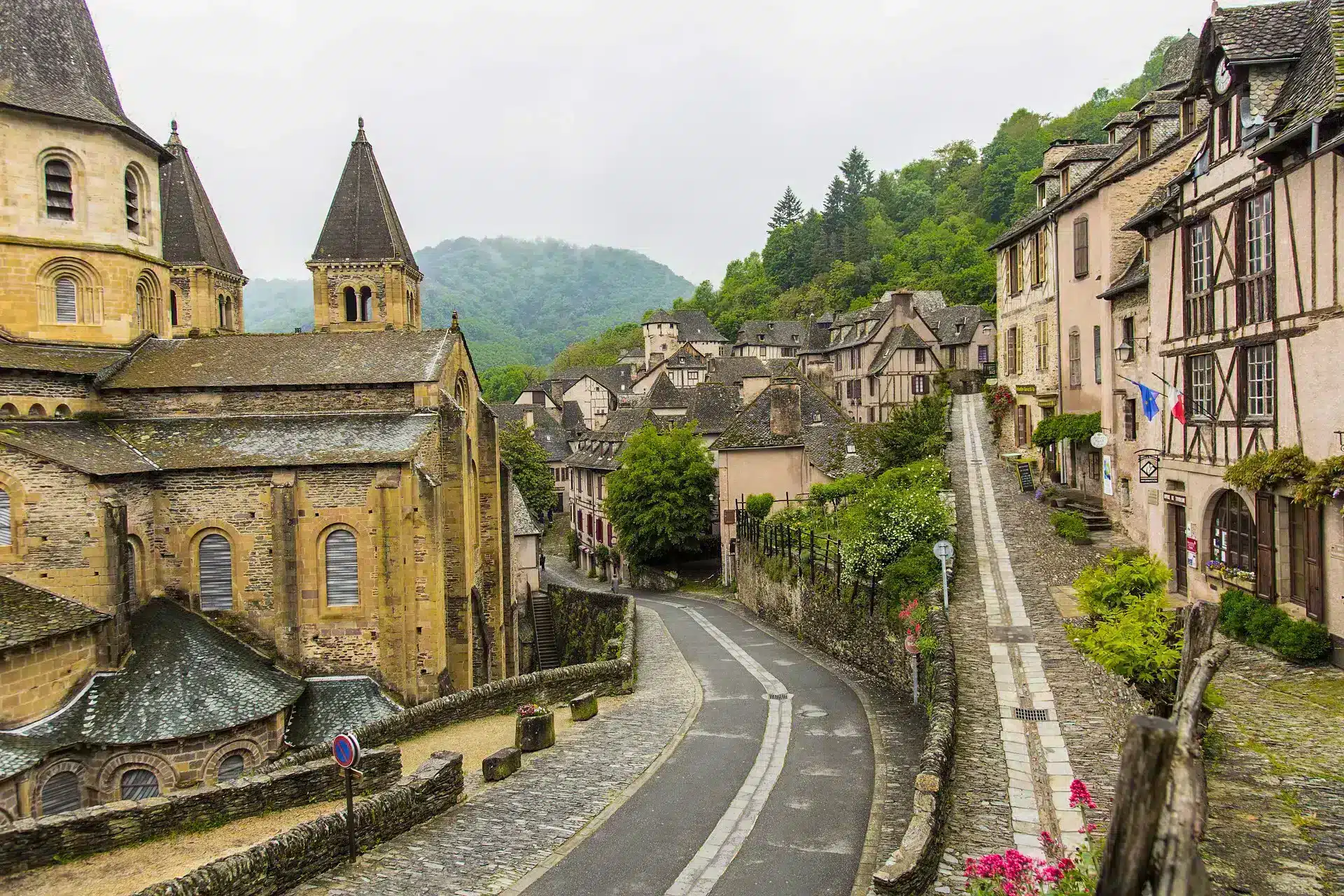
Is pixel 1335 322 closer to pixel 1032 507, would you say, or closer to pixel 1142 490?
pixel 1142 490

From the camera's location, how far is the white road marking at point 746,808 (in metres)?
10.6

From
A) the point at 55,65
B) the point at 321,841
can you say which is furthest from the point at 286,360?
the point at 321,841

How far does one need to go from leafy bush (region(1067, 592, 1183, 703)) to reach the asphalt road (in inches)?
155

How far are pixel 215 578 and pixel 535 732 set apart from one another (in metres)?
10.9

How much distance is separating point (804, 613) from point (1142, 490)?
10.3 metres

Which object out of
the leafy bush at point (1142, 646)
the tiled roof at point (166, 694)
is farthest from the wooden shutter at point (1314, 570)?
the tiled roof at point (166, 694)

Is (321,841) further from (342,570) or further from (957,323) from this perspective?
(957,323)

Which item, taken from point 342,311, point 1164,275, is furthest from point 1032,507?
point 342,311

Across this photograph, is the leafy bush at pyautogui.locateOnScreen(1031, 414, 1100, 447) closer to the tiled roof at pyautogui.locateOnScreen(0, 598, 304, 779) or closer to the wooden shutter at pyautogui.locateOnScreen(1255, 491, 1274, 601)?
the wooden shutter at pyautogui.locateOnScreen(1255, 491, 1274, 601)

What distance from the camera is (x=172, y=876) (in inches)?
459

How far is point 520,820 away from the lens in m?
13.0

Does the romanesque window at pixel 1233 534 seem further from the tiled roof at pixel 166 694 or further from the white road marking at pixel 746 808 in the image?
the tiled roof at pixel 166 694

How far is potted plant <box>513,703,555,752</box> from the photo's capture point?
55.3 ft

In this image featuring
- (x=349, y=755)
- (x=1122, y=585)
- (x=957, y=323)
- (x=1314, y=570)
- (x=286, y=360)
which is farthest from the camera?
(x=957, y=323)
